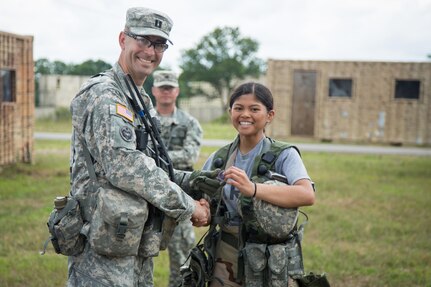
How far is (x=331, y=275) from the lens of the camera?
5.91 meters

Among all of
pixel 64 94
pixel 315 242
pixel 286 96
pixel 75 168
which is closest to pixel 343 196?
pixel 315 242

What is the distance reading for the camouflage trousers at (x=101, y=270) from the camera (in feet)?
9.36

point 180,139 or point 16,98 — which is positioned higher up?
point 16,98

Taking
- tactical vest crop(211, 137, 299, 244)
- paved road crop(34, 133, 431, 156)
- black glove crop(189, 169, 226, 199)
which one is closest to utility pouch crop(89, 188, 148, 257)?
black glove crop(189, 169, 226, 199)

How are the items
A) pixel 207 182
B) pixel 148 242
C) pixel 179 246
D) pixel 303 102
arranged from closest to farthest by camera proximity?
pixel 148 242, pixel 207 182, pixel 179 246, pixel 303 102

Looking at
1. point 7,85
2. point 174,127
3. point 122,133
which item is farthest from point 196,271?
point 7,85

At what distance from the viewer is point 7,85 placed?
12648 mm

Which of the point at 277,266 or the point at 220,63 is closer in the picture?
the point at 277,266

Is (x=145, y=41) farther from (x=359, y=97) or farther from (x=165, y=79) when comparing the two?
(x=359, y=97)

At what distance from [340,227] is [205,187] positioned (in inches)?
206

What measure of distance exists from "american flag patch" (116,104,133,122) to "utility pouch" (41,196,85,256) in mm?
520

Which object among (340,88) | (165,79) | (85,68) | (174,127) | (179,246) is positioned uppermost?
(85,68)

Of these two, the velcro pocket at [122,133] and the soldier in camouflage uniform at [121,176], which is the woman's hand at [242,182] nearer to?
the soldier in camouflage uniform at [121,176]

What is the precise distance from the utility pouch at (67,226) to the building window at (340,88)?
19.1 metres
